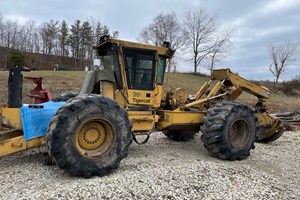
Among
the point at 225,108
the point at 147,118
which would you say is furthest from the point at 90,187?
the point at 225,108

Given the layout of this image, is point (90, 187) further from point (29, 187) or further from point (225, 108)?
point (225, 108)

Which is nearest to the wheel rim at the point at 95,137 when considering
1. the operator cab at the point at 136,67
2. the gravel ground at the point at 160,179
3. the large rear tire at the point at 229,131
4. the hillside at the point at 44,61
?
the gravel ground at the point at 160,179

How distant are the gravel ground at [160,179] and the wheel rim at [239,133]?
0.48 metres

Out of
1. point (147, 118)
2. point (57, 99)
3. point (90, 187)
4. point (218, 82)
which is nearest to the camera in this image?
point (90, 187)

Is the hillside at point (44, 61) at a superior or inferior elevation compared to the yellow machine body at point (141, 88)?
superior

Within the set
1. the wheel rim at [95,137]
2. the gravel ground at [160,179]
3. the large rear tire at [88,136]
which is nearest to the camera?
the gravel ground at [160,179]

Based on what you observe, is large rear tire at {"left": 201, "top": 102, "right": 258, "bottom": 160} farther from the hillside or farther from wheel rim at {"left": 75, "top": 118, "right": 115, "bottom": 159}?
the hillside

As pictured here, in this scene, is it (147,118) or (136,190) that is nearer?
(136,190)

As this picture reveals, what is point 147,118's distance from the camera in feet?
22.2

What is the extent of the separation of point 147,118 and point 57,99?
2.38 meters

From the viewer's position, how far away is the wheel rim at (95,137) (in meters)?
5.37

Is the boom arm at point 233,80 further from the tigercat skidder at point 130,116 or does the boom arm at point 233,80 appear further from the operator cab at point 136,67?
the operator cab at point 136,67

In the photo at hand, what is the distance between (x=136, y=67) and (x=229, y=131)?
252 centimetres

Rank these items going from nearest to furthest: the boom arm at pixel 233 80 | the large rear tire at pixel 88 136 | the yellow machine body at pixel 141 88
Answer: the large rear tire at pixel 88 136 → the yellow machine body at pixel 141 88 → the boom arm at pixel 233 80
